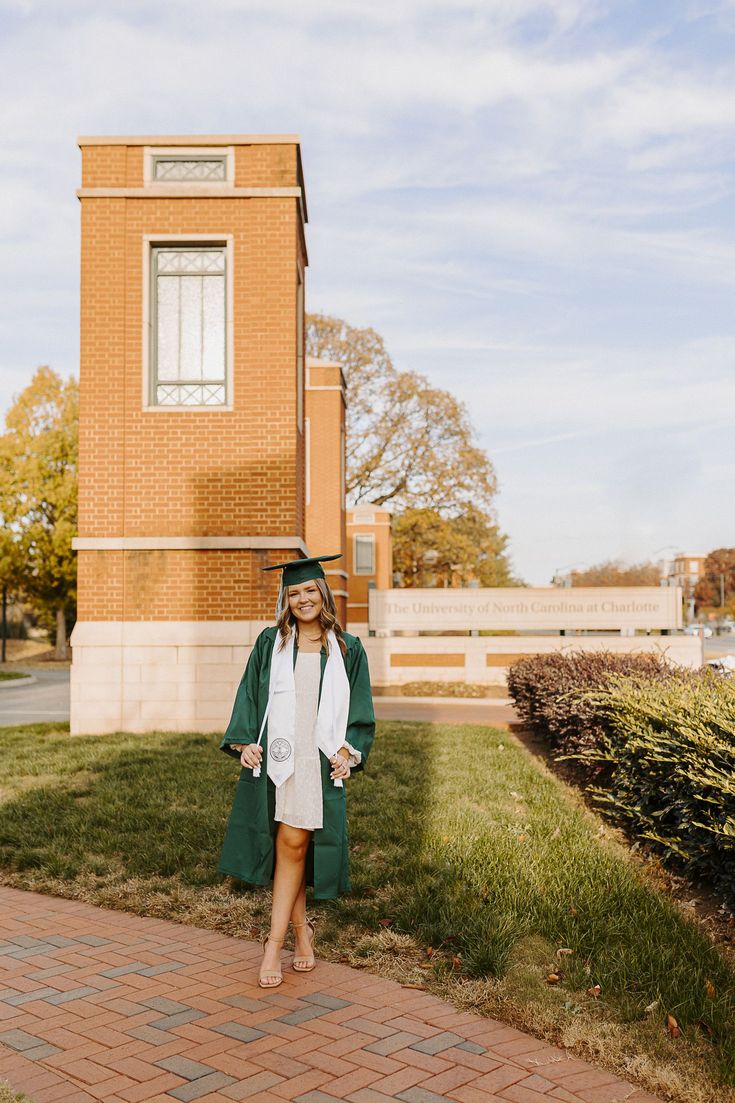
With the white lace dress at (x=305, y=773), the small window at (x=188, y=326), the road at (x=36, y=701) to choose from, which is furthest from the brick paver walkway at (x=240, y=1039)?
the road at (x=36, y=701)

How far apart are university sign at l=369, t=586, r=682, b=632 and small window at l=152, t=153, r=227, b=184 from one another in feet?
45.8

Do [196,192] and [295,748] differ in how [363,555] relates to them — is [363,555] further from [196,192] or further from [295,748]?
[295,748]

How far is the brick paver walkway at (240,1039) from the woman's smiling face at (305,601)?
1641 mm

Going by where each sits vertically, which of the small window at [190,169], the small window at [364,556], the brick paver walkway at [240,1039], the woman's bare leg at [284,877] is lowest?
the brick paver walkway at [240,1039]

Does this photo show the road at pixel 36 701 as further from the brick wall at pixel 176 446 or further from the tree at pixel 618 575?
the tree at pixel 618 575

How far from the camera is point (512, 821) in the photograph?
777cm

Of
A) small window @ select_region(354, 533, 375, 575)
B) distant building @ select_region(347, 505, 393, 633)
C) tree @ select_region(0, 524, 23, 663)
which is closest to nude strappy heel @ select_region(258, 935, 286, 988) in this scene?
distant building @ select_region(347, 505, 393, 633)

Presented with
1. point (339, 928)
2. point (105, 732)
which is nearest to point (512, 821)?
point (339, 928)

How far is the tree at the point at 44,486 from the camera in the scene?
1695 inches

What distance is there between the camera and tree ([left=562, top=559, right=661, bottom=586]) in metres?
69.6

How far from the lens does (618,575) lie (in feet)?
232

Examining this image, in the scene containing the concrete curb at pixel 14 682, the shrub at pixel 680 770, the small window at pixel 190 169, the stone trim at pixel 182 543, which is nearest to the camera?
the shrub at pixel 680 770

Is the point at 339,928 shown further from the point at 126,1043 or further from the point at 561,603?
the point at 561,603

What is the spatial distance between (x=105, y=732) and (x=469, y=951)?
29.1 ft
